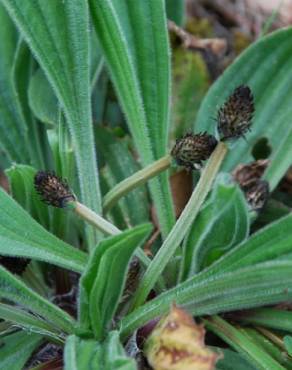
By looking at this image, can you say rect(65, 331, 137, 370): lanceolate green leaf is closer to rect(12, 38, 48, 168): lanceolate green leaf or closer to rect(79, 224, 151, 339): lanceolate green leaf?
rect(79, 224, 151, 339): lanceolate green leaf

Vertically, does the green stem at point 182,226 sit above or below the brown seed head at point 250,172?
above

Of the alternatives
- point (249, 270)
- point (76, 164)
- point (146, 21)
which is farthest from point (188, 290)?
point (146, 21)

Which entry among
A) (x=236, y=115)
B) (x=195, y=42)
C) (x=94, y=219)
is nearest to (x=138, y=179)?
(x=94, y=219)

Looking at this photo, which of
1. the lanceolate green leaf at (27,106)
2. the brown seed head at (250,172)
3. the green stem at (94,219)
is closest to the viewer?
the green stem at (94,219)

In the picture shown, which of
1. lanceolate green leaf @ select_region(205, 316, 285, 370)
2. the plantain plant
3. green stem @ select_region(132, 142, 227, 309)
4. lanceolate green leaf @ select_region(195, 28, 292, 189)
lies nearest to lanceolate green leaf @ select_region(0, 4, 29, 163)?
the plantain plant

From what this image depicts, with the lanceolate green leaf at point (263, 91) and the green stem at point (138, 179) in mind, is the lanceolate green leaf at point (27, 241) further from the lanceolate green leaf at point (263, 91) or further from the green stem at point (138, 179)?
the lanceolate green leaf at point (263, 91)

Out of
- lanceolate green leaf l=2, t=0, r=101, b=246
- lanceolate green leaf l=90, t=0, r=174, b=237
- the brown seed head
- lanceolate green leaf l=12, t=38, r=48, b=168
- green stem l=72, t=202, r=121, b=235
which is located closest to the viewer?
green stem l=72, t=202, r=121, b=235

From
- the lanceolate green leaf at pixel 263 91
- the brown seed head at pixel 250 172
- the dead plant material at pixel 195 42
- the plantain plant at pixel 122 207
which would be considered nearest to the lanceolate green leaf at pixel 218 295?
the plantain plant at pixel 122 207
